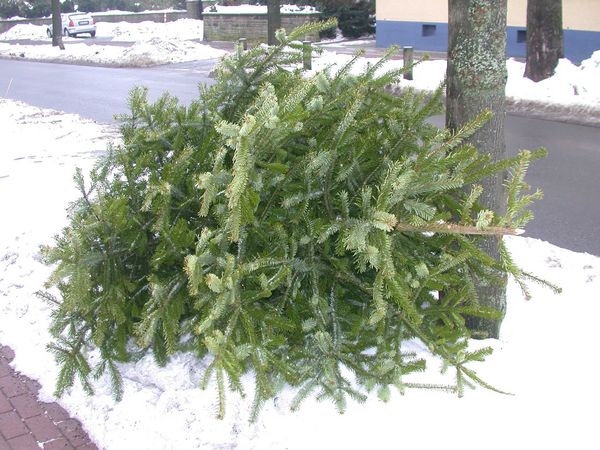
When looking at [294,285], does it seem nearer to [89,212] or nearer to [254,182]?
[254,182]

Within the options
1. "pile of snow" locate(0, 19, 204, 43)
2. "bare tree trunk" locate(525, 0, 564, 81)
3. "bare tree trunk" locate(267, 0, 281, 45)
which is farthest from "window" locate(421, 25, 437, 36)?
"pile of snow" locate(0, 19, 204, 43)

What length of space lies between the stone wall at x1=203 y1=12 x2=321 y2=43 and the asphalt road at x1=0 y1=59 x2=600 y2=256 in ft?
22.9

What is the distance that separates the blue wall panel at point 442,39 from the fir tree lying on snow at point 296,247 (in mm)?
16305

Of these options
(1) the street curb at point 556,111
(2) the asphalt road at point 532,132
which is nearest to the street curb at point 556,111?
(1) the street curb at point 556,111

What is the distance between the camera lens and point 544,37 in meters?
14.6

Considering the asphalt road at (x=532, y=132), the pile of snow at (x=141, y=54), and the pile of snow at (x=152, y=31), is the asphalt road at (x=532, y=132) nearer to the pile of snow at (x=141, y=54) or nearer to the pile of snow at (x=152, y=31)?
the pile of snow at (x=141, y=54)

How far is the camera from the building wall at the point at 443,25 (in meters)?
18.5

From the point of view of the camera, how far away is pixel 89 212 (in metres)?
3.87

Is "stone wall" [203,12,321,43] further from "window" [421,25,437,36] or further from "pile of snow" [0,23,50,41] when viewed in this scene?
"pile of snow" [0,23,50,41]

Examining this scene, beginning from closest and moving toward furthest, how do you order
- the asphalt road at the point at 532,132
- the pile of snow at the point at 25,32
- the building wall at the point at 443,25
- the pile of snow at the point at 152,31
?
the asphalt road at the point at 532,132 < the building wall at the point at 443,25 < the pile of snow at the point at 152,31 < the pile of snow at the point at 25,32

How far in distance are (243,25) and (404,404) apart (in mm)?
31159

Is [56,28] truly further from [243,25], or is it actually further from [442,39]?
[442,39]

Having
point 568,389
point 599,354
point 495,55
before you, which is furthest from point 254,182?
point 599,354

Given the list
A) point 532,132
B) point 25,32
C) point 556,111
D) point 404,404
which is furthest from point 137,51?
point 25,32
